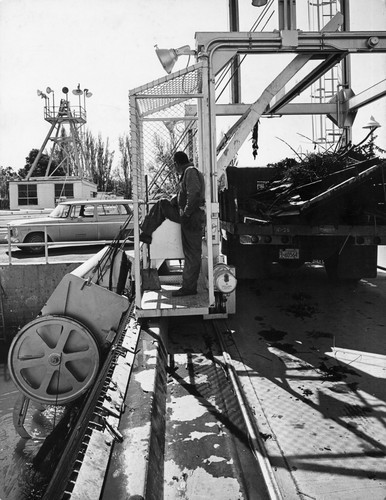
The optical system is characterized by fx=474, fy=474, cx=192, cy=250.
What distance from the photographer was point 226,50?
5469 millimetres

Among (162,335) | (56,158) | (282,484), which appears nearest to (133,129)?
(162,335)

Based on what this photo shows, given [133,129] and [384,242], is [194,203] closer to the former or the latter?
[133,129]

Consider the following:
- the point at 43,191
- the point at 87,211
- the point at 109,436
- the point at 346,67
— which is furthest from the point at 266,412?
the point at 43,191

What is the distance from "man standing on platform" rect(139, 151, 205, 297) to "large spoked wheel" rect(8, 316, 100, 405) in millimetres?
1329

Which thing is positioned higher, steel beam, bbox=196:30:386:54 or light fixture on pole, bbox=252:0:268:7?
light fixture on pole, bbox=252:0:268:7

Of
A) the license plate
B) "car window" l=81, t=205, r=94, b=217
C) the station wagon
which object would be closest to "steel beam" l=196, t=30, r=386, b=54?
the license plate

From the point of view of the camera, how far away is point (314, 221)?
666 centimetres

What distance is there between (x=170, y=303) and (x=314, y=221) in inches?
95.3

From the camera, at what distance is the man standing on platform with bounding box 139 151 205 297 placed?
5516mm

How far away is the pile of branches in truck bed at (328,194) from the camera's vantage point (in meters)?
6.22

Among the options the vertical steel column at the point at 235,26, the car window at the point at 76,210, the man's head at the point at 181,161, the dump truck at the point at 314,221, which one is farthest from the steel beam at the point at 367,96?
the car window at the point at 76,210

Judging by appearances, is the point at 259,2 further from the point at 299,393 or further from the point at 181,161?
the point at 299,393

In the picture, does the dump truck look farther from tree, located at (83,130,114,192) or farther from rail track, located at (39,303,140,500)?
tree, located at (83,130,114,192)

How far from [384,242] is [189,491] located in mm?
4933
